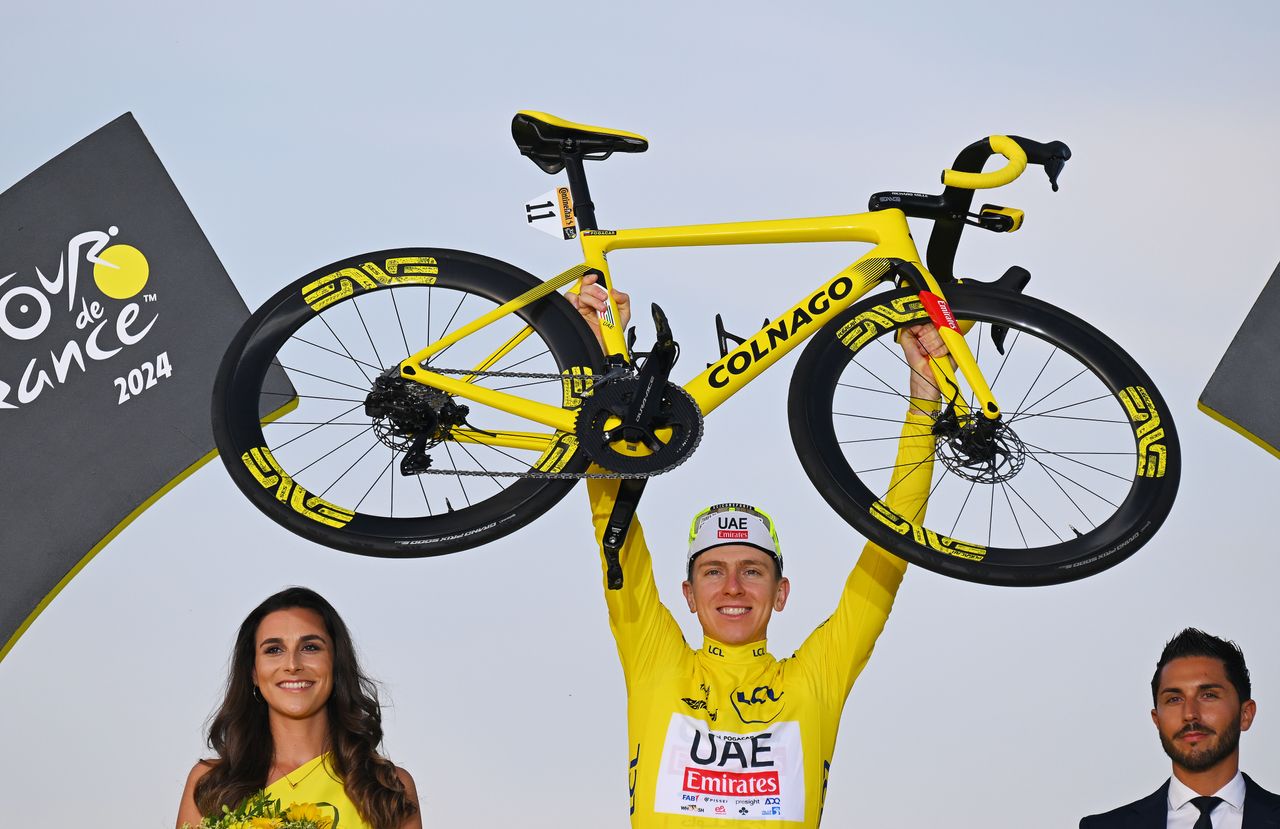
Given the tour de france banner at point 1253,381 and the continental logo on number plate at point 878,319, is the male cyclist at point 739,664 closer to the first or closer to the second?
the continental logo on number plate at point 878,319

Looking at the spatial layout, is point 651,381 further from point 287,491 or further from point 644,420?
point 287,491

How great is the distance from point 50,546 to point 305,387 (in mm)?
960

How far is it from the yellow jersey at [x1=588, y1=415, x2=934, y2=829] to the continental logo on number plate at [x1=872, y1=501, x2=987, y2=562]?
0.43 ft

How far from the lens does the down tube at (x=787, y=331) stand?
3.23 meters

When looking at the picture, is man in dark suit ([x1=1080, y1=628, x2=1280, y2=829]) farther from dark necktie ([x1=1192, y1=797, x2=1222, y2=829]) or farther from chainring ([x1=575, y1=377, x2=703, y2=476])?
chainring ([x1=575, y1=377, x2=703, y2=476])

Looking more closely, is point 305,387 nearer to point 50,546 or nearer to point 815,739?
point 50,546

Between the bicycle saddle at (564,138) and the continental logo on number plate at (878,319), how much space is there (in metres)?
0.62

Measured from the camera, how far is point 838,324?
3.23 metres

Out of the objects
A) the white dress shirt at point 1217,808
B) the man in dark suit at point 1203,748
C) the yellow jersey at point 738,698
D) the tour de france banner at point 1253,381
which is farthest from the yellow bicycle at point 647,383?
the tour de france banner at point 1253,381

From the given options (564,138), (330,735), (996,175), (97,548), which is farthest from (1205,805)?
(97,548)

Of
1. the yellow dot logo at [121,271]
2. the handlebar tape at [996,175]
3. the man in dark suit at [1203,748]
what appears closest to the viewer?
the man in dark suit at [1203,748]

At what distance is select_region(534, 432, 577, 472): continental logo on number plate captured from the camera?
125 inches

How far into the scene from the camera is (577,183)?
3311 mm

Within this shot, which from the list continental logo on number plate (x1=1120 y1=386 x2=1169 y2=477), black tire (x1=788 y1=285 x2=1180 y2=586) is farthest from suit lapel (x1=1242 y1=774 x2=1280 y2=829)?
continental logo on number plate (x1=1120 y1=386 x2=1169 y2=477)
